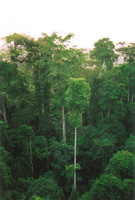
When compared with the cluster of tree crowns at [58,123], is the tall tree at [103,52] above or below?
above

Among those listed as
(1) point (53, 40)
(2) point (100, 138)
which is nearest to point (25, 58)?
(1) point (53, 40)

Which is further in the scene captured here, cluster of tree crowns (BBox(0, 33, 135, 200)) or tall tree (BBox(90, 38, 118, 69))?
tall tree (BBox(90, 38, 118, 69))

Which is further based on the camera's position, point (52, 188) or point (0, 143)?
point (0, 143)

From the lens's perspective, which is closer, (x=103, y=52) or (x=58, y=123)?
(x=58, y=123)

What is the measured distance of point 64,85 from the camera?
15578mm

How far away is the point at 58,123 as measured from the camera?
1683 centimetres

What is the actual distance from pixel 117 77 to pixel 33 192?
11.3 metres

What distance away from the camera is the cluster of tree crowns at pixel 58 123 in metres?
12.3

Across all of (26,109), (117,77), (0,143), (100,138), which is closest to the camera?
(0,143)

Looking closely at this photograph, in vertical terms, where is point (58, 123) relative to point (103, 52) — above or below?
below

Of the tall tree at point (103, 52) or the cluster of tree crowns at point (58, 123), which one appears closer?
the cluster of tree crowns at point (58, 123)

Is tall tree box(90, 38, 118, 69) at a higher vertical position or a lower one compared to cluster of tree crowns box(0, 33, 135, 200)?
higher

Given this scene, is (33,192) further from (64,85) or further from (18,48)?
(18,48)

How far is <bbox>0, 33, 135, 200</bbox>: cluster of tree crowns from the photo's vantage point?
40.2 ft
